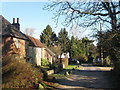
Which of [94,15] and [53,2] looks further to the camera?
[94,15]

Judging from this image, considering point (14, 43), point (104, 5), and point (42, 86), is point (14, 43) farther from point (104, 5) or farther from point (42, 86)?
point (104, 5)

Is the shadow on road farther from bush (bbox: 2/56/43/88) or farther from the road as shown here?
bush (bbox: 2/56/43/88)

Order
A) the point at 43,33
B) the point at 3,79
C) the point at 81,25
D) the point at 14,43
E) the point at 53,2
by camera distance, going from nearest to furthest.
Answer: the point at 3,79, the point at 53,2, the point at 81,25, the point at 14,43, the point at 43,33

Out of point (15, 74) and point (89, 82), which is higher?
point (15, 74)

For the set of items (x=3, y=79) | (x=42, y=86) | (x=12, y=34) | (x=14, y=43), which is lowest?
(x=42, y=86)

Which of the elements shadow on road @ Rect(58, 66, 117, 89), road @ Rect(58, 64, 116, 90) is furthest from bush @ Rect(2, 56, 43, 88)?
shadow on road @ Rect(58, 66, 117, 89)

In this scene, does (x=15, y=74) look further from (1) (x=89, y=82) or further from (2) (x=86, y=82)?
(1) (x=89, y=82)

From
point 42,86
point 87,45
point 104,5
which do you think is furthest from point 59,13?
point 87,45

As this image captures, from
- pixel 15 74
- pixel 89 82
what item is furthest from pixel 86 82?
pixel 15 74

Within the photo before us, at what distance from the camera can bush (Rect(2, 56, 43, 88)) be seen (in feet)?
28.9

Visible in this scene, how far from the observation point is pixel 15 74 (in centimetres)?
940

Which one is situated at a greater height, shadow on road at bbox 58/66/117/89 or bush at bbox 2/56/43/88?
bush at bbox 2/56/43/88

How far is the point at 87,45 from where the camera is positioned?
2562 inches

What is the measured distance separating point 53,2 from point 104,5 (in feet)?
13.4
